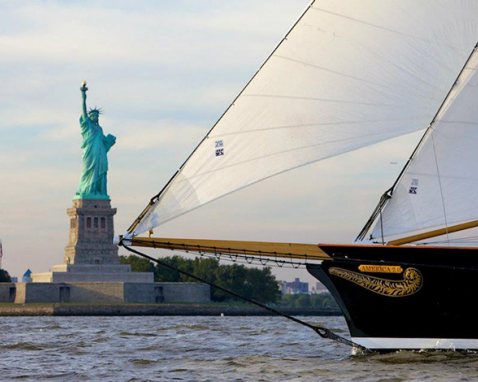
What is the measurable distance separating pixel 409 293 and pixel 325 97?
4.35m

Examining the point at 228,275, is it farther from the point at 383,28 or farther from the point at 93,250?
the point at 383,28

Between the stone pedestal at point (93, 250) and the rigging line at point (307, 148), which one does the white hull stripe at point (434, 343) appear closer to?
the rigging line at point (307, 148)

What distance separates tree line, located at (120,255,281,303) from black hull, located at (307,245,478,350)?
96.8m

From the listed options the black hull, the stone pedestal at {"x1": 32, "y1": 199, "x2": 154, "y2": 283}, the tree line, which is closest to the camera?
the black hull

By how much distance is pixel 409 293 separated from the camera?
951 inches

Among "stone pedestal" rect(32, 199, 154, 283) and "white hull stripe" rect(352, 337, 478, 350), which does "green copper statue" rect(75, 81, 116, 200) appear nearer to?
"stone pedestal" rect(32, 199, 154, 283)

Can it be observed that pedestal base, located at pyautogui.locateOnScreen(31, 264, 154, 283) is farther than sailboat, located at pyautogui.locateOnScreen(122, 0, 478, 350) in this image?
Yes

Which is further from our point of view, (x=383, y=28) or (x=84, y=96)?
(x=84, y=96)

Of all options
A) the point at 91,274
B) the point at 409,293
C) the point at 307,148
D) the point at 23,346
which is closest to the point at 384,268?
the point at 409,293

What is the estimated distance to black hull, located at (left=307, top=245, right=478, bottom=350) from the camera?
24.0 metres

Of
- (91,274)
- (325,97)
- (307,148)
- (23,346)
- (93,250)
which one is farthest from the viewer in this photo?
(93,250)

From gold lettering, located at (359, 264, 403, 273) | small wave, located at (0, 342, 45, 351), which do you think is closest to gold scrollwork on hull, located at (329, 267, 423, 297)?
gold lettering, located at (359, 264, 403, 273)

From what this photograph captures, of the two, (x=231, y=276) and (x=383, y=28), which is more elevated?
(x=231, y=276)

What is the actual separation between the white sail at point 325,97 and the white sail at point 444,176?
0.68 meters
